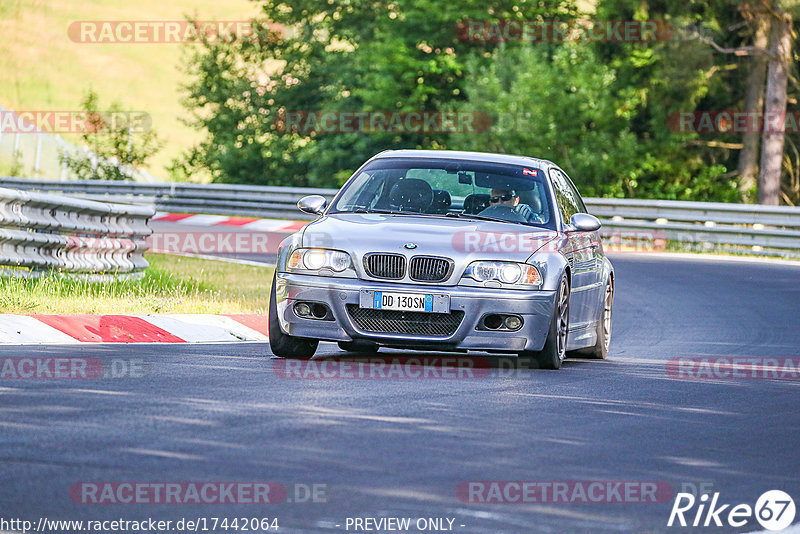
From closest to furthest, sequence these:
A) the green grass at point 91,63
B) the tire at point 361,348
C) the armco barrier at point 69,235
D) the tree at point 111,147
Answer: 1. the tire at point 361,348
2. the armco barrier at point 69,235
3. the tree at point 111,147
4. the green grass at point 91,63

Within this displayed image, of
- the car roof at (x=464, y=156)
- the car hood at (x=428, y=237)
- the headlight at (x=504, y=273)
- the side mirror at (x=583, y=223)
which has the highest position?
the car roof at (x=464, y=156)

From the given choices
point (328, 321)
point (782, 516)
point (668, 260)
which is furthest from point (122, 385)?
point (668, 260)

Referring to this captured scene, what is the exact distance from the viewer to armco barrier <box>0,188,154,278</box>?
13609mm

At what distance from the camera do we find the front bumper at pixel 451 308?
10234 millimetres

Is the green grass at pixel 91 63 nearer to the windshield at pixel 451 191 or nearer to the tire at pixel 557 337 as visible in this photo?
the windshield at pixel 451 191

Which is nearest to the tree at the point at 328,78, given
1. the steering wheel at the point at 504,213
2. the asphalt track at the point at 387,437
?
the steering wheel at the point at 504,213

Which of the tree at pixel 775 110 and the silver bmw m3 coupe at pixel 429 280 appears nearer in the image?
the silver bmw m3 coupe at pixel 429 280

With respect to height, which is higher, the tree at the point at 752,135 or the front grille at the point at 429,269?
the tree at the point at 752,135

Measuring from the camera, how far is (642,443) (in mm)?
7621

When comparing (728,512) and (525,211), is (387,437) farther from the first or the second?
(525,211)

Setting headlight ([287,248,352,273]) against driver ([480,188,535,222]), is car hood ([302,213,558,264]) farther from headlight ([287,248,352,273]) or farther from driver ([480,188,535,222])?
driver ([480,188,535,222])

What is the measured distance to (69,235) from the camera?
15.2m

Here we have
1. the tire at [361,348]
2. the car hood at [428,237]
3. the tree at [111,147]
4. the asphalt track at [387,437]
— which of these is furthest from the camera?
the tree at [111,147]

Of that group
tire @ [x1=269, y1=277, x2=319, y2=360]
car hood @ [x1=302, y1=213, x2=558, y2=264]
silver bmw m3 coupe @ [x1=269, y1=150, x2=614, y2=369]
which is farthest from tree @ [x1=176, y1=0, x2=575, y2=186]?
tire @ [x1=269, y1=277, x2=319, y2=360]
